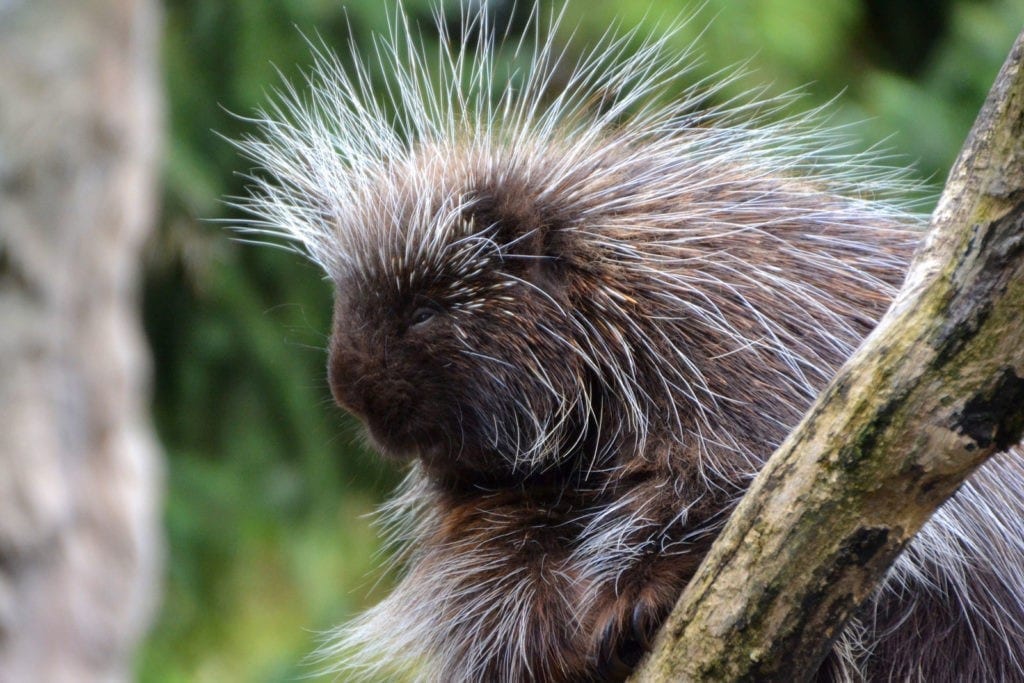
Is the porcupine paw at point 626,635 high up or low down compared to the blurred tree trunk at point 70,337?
down

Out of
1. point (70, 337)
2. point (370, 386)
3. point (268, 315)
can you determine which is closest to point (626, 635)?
point (370, 386)

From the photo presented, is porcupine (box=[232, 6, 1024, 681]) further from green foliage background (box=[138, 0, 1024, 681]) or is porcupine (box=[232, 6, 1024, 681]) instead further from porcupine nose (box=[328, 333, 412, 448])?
green foliage background (box=[138, 0, 1024, 681])

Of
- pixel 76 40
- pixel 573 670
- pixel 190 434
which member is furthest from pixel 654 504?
pixel 190 434

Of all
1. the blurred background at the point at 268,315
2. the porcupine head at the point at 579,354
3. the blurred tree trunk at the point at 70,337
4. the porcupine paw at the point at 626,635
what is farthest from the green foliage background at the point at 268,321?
the blurred tree trunk at the point at 70,337

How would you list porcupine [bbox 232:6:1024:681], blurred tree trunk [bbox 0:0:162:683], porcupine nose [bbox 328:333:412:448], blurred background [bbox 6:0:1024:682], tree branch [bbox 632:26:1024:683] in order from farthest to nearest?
blurred background [bbox 6:0:1024:682] → porcupine nose [bbox 328:333:412:448] → porcupine [bbox 232:6:1024:681] → tree branch [bbox 632:26:1024:683] → blurred tree trunk [bbox 0:0:162:683]

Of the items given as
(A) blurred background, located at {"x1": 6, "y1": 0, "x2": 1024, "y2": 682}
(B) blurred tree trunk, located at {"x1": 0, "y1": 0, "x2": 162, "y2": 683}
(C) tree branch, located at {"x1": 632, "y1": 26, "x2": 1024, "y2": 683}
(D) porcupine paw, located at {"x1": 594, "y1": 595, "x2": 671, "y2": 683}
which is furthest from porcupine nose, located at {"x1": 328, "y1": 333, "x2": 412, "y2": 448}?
(A) blurred background, located at {"x1": 6, "y1": 0, "x2": 1024, "y2": 682}

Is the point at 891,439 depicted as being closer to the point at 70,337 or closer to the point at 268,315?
the point at 70,337

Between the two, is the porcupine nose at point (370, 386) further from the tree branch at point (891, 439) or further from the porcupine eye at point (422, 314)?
the tree branch at point (891, 439)
